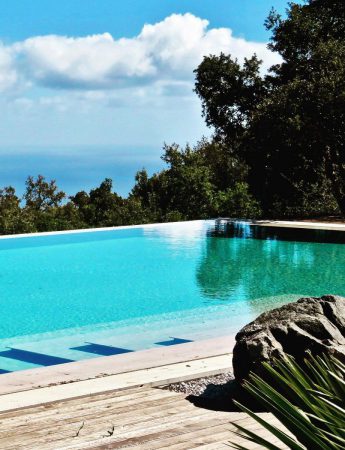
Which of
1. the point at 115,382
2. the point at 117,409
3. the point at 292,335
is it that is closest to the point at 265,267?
the point at 115,382

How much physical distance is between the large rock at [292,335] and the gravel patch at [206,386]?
0.55 feet

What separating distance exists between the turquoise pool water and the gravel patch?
2670mm

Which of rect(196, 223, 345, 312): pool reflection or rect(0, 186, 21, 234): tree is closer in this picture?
rect(196, 223, 345, 312): pool reflection

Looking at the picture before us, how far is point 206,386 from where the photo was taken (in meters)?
5.24

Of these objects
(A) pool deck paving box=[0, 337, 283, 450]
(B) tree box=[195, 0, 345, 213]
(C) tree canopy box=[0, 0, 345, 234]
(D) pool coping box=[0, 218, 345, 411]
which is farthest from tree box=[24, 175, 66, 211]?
(A) pool deck paving box=[0, 337, 283, 450]

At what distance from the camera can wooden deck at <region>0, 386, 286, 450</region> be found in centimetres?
404

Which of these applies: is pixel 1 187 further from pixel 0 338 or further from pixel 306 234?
pixel 0 338

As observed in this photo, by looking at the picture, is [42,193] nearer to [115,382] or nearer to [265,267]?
[265,267]

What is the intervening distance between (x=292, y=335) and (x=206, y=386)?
2.33 feet

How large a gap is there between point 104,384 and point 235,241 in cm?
1211

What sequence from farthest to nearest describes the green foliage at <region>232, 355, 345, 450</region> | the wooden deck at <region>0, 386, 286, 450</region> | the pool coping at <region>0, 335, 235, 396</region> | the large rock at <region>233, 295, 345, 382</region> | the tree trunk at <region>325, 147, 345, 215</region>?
the tree trunk at <region>325, 147, 345, 215</region>, the pool coping at <region>0, 335, 235, 396</region>, the large rock at <region>233, 295, 345, 382</region>, the wooden deck at <region>0, 386, 286, 450</region>, the green foliage at <region>232, 355, 345, 450</region>

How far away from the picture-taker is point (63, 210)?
66.2ft

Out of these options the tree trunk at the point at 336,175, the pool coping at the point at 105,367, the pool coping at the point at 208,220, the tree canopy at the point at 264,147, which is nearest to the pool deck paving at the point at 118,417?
the pool coping at the point at 105,367

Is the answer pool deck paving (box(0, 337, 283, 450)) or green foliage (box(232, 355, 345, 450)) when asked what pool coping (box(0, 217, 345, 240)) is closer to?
pool deck paving (box(0, 337, 283, 450))
